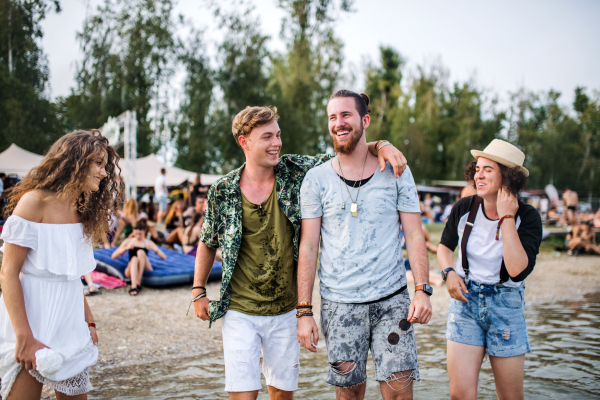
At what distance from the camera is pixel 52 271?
7.92 feet

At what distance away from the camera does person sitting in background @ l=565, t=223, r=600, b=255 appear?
1555 centimetres

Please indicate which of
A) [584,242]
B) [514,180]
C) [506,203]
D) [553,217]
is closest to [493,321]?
[506,203]

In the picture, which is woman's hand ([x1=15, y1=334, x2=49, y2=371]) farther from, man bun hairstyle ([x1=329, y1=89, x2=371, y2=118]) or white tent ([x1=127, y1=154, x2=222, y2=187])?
white tent ([x1=127, y1=154, x2=222, y2=187])

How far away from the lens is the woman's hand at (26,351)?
223 centimetres

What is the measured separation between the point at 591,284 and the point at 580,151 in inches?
1950

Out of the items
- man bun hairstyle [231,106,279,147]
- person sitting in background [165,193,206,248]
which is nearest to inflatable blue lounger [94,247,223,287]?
person sitting in background [165,193,206,248]

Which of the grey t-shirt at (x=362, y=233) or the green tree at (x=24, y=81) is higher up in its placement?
the green tree at (x=24, y=81)

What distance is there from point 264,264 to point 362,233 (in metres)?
0.72

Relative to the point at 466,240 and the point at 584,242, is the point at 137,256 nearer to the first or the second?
the point at 466,240

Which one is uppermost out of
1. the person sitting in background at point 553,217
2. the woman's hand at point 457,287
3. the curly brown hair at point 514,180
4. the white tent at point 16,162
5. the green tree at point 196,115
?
the green tree at point 196,115

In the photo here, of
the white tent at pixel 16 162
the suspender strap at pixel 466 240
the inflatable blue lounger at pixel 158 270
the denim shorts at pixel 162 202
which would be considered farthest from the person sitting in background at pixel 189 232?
the white tent at pixel 16 162

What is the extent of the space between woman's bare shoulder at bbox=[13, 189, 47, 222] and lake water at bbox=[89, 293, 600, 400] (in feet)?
7.87

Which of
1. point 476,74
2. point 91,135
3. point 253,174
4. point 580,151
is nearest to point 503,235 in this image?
point 253,174

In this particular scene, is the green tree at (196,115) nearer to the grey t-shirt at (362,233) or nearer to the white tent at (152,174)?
the white tent at (152,174)
